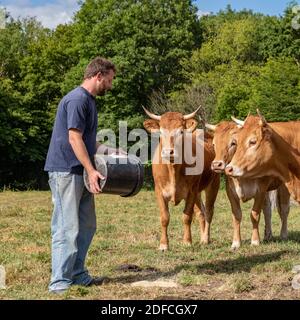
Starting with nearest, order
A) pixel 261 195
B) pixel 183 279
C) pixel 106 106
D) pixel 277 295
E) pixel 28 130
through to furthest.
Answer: pixel 277 295 < pixel 183 279 < pixel 261 195 < pixel 28 130 < pixel 106 106

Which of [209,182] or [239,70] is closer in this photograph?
[209,182]

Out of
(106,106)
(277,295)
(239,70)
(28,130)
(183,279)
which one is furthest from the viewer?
(239,70)

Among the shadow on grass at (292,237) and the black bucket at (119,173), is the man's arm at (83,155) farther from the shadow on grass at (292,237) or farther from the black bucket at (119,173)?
the shadow on grass at (292,237)

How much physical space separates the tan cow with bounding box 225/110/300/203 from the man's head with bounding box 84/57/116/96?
2166mm

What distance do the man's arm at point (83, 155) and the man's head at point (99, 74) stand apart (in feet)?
2.09

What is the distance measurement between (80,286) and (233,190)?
446 cm

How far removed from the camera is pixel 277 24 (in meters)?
43.7

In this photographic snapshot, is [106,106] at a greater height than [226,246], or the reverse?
→ [106,106]

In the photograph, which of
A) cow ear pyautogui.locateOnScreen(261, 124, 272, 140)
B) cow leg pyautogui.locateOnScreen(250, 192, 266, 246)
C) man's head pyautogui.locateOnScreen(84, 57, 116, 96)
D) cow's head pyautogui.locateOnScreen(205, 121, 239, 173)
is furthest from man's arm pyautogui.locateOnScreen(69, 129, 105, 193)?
cow leg pyautogui.locateOnScreen(250, 192, 266, 246)

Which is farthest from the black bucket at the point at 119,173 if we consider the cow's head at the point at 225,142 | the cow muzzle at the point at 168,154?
the cow muzzle at the point at 168,154

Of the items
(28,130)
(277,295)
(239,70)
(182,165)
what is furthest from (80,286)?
(239,70)

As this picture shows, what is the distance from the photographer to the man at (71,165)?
7.03 metres

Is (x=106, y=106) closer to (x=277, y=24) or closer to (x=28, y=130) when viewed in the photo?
(x=28, y=130)

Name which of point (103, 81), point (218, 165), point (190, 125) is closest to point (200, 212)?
point (190, 125)
